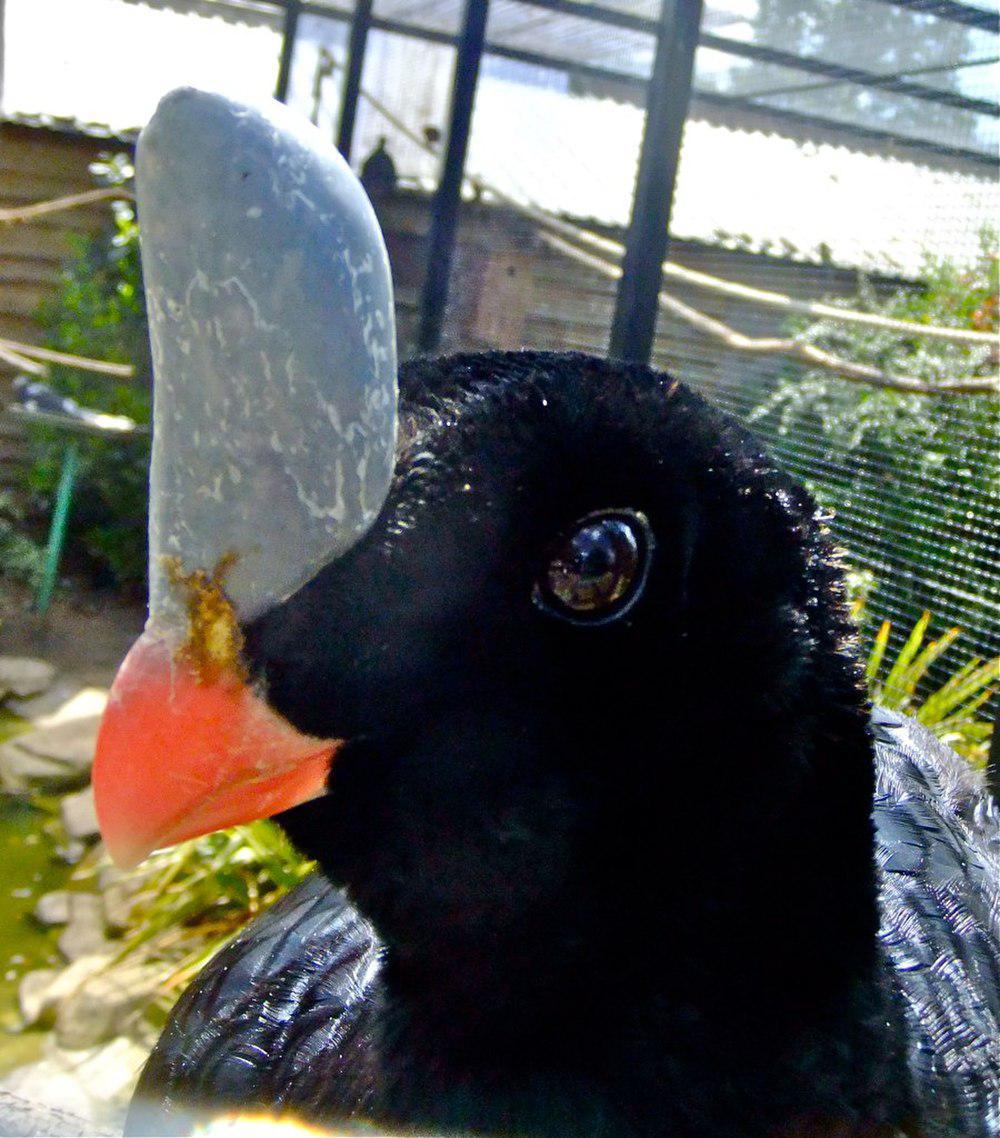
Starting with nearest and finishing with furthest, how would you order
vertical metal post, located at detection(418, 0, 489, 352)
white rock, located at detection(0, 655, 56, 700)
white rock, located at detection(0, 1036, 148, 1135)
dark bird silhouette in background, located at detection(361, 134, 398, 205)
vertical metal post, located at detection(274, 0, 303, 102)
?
white rock, located at detection(0, 1036, 148, 1135) → vertical metal post, located at detection(418, 0, 489, 352) → dark bird silhouette in background, located at detection(361, 134, 398, 205) → vertical metal post, located at detection(274, 0, 303, 102) → white rock, located at detection(0, 655, 56, 700)

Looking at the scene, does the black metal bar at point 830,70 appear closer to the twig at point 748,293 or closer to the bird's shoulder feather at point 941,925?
the twig at point 748,293

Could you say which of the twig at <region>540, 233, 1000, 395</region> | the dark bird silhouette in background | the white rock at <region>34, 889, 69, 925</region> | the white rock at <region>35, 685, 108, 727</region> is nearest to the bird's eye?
the twig at <region>540, 233, 1000, 395</region>

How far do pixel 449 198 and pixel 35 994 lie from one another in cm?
274

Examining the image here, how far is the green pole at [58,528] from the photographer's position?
229 inches

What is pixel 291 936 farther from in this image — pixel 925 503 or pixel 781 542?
pixel 925 503

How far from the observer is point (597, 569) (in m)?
0.91

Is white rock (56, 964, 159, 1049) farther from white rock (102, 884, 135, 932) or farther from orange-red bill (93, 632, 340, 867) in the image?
orange-red bill (93, 632, 340, 867)

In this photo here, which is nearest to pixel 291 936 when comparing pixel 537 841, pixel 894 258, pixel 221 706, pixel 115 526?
pixel 537 841

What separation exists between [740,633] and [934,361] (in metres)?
2.13

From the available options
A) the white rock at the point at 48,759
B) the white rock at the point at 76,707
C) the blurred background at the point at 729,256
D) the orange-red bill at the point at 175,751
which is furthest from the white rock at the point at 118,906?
the orange-red bill at the point at 175,751

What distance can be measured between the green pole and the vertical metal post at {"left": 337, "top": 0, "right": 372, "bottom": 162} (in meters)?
2.17

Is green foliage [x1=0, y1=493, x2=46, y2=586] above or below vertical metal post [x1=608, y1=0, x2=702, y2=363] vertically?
below

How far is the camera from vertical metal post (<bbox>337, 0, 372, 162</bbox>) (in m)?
4.64

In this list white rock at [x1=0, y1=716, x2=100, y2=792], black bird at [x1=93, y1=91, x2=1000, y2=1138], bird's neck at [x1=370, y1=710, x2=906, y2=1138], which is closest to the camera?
black bird at [x1=93, y1=91, x2=1000, y2=1138]
